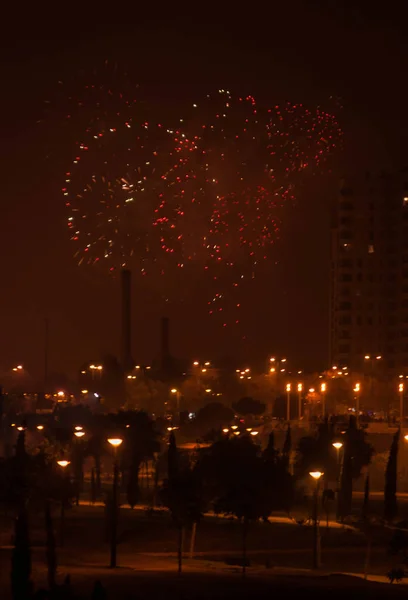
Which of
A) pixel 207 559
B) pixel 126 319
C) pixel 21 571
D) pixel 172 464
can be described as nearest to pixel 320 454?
pixel 172 464

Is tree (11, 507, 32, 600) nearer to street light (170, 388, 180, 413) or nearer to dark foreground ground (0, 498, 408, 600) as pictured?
dark foreground ground (0, 498, 408, 600)

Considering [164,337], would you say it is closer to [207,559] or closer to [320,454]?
[320,454]

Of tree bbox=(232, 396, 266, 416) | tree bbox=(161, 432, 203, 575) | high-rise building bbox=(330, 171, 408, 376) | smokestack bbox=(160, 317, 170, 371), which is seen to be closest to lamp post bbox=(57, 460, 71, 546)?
tree bbox=(161, 432, 203, 575)

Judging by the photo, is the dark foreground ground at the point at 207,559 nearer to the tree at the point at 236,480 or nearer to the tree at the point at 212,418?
the tree at the point at 236,480

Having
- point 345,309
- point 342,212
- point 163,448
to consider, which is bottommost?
point 163,448

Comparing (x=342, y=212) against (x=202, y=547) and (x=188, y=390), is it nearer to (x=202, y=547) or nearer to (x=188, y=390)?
(x=188, y=390)

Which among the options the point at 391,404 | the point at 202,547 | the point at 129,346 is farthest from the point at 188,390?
the point at 202,547
